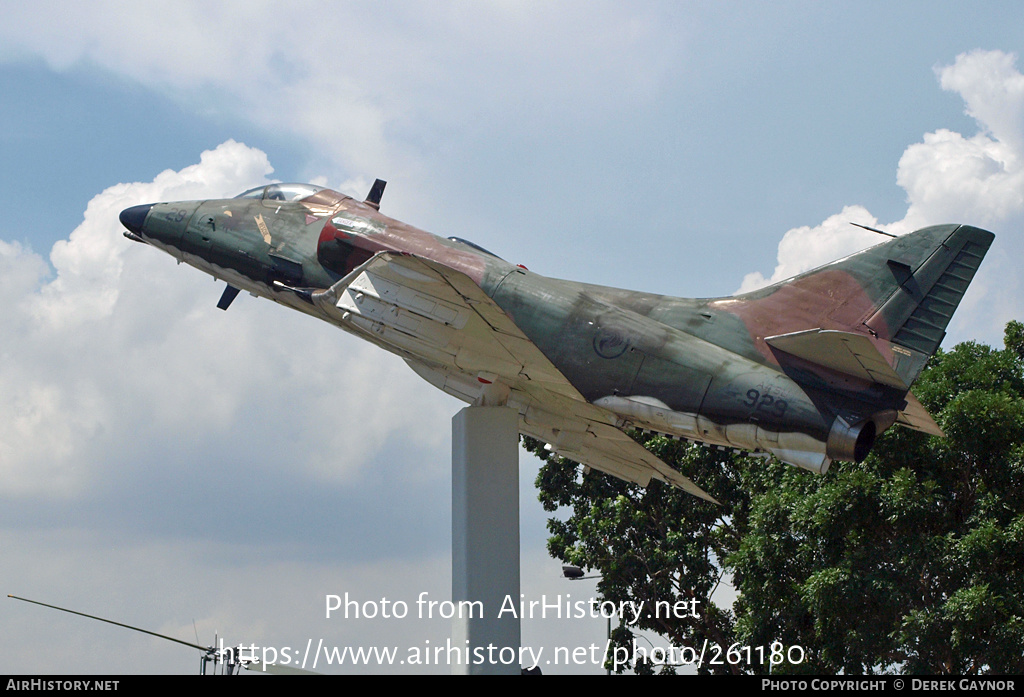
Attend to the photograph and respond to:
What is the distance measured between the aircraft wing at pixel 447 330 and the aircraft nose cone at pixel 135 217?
4.16 m

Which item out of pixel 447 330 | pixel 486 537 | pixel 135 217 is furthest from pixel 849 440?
pixel 135 217

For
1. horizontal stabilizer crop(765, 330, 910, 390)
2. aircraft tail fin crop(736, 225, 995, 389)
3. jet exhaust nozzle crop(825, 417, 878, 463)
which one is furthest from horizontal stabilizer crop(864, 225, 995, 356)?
jet exhaust nozzle crop(825, 417, 878, 463)

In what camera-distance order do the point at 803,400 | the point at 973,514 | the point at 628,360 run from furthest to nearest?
the point at 973,514 < the point at 628,360 < the point at 803,400

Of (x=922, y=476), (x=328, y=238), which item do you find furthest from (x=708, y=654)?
(x=328, y=238)

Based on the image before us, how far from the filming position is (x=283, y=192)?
16234 mm

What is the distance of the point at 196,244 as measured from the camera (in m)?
16.1

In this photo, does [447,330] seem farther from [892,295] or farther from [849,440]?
[892,295]

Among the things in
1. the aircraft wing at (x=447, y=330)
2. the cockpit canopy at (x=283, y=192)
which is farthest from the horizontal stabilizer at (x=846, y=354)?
the cockpit canopy at (x=283, y=192)

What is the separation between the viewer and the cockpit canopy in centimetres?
1609

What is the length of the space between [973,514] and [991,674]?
3.06 m

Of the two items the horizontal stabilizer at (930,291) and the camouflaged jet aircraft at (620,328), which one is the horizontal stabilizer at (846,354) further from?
the horizontal stabilizer at (930,291)

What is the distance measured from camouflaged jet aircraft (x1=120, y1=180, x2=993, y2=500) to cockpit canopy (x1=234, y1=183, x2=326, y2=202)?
6 cm

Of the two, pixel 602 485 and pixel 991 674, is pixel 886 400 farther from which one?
pixel 602 485

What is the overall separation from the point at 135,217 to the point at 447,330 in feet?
22.7
